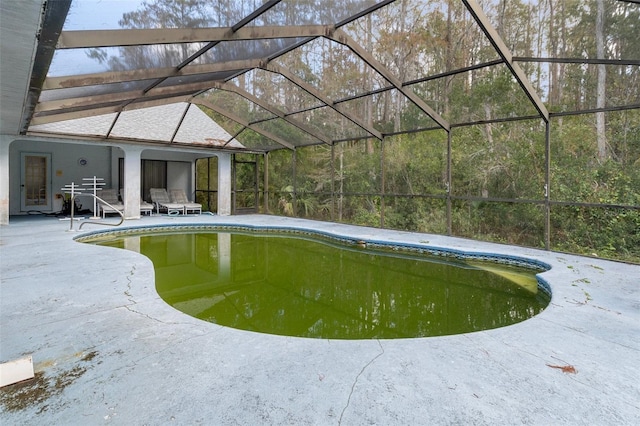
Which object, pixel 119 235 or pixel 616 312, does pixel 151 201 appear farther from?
pixel 616 312

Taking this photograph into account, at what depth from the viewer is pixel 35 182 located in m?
12.1

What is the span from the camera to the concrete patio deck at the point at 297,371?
1774 mm

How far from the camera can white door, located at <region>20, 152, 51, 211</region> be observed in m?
11.8

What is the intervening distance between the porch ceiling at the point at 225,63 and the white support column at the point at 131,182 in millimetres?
745

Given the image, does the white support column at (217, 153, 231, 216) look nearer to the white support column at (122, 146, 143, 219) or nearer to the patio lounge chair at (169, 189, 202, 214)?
the patio lounge chair at (169, 189, 202, 214)

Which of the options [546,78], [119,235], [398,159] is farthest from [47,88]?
[546,78]

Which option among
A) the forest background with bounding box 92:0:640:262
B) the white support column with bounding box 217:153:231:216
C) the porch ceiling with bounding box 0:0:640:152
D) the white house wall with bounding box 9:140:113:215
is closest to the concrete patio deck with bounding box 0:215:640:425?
the porch ceiling with bounding box 0:0:640:152

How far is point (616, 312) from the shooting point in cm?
330

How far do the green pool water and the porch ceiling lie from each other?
2.90 m

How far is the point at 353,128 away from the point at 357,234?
356cm

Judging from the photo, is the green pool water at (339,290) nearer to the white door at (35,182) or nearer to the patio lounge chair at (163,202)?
the patio lounge chair at (163,202)

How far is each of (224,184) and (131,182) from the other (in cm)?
322

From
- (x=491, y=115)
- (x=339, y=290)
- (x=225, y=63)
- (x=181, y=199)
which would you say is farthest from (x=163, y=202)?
(x=491, y=115)

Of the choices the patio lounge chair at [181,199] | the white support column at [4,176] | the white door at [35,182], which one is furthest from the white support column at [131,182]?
the white door at [35,182]
